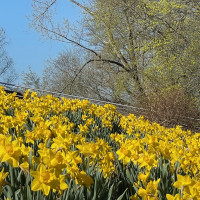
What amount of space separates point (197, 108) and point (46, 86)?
12.4 m

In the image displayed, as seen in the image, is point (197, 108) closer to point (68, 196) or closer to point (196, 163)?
point (196, 163)

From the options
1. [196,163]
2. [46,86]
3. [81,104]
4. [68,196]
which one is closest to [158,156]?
[196,163]

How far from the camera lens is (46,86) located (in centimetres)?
2108

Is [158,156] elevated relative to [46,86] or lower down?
lower down

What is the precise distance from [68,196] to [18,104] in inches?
153

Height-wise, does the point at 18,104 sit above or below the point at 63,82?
below

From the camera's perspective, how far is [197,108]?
10508 millimetres

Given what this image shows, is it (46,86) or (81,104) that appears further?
(46,86)

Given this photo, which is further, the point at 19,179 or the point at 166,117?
the point at 166,117

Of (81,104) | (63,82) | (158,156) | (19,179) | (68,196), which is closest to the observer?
(68,196)

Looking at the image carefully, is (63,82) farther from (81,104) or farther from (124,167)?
(124,167)

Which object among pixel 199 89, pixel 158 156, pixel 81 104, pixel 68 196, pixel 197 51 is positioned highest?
pixel 197 51

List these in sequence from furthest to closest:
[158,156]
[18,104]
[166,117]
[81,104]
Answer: [166,117]
[81,104]
[18,104]
[158,156]

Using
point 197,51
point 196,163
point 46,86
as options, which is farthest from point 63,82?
point 196,163
